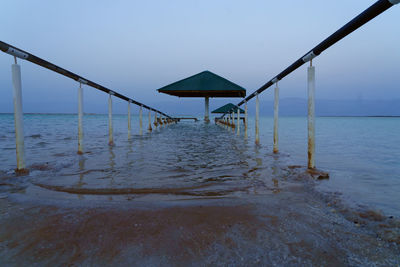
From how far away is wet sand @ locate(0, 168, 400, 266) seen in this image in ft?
3.80

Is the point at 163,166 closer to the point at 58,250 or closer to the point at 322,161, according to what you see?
the point at 58,250

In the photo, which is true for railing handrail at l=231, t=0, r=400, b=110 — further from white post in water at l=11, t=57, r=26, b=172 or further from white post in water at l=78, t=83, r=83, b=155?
white post in water at l=78, t=83, r=83, b=155

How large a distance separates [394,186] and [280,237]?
6.95 ft

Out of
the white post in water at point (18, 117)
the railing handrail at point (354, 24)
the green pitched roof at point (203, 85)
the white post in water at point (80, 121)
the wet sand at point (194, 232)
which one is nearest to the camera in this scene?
the wet sand at point (194, 232)

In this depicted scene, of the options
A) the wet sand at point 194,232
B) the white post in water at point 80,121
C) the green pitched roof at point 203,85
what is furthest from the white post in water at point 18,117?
the green pitched roof at point 203,85

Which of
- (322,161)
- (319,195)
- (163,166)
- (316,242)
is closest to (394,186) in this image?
(319,195)

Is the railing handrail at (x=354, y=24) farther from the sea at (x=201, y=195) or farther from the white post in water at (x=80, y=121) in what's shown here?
the white post in water at (x=80, y=121)

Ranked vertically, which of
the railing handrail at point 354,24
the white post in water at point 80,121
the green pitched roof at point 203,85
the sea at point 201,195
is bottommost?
the sea at point 201,195

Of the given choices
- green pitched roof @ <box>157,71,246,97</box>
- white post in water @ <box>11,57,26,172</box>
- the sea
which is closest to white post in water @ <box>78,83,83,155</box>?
the sea

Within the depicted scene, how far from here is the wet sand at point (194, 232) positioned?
1.16 meters

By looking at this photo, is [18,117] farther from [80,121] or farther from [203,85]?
[203,85]

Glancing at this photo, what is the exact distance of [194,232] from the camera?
1411mm

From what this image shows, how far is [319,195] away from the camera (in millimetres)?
2137

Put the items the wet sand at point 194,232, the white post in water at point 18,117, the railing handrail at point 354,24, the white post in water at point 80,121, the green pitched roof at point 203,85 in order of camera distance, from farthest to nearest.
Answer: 1. the green pitched roof at point 203,85
2. the white post in water at point 80,121
3. the white post in water at point 18,117
4. the railing handrail at point 354,24
5. the wet sand at point 194,232
